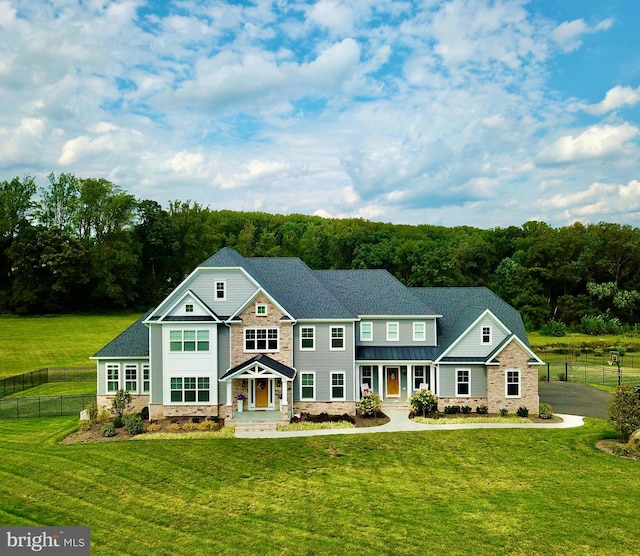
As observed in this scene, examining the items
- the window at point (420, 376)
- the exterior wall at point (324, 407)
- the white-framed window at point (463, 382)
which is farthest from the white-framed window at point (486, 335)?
the exterior wall at point (324, 407)

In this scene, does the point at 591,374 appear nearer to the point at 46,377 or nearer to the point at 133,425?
the point at 133,425

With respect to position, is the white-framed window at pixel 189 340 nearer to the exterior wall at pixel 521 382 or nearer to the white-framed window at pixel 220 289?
the white-framed window at pixel 220 289

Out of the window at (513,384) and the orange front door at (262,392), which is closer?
the orange front door at (262,392)

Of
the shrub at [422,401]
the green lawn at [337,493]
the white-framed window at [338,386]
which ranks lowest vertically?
the green lawn at [337,493]

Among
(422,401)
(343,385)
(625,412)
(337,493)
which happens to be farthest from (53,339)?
(625,412)

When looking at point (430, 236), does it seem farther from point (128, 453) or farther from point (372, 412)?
point (128, 453)

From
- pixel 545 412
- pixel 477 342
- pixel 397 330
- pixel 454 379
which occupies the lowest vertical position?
pixel 545 412

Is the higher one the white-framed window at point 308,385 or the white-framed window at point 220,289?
the white-framed window at point 220,289
